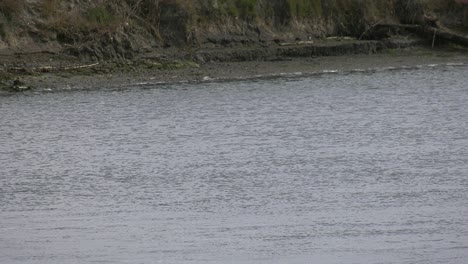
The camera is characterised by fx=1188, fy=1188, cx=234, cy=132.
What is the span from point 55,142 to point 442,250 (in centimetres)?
819

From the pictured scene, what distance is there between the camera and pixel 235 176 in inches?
595

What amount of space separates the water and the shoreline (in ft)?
3.03

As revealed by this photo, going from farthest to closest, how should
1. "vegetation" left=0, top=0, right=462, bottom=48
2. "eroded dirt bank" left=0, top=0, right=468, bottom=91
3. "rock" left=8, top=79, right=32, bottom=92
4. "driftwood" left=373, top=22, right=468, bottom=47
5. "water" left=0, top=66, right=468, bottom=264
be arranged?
"driftwood" left=373, top=22, right=468, bottom=47
"vegetation" left=0, top=0, right=462, bottom=48
"eroded dirt bank" left=0, top=0, right=468, bottom=91
"rock" left=8, top=79, right=32, bottom=92
"water" left=0, top=66, right=468, bottom=264

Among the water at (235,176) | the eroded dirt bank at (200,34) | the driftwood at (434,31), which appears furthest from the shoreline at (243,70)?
the water at (235,176)

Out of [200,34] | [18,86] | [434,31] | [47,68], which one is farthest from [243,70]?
[434,31]

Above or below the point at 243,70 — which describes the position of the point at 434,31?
below

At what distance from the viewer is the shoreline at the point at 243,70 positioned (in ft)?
79.4

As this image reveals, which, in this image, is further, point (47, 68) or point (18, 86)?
point (47, 68)

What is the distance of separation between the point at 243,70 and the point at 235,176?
463 inches

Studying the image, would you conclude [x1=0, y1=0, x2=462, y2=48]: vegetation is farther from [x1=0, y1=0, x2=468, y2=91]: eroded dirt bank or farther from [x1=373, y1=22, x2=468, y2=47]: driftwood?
[x1=373, y1=22, x2=468, y2=47]: driftwood

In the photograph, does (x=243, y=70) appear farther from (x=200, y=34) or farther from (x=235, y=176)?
(x=235, y=176)

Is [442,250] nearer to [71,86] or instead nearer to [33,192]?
[33,192]

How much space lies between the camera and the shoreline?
952 inches

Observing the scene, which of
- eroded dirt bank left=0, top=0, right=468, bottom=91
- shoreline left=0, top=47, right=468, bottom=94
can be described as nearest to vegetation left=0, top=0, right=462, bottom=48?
eroded dirt bank left=0, top=0, right=468, bottom=91
